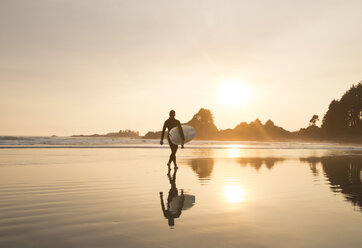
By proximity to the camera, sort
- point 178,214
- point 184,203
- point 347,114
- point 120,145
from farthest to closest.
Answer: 1. point 347,114
2. point 120,145
3. point 184,203
4. point 178,214

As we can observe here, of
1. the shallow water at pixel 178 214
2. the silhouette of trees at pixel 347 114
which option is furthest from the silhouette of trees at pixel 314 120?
the shallow water at pixel 178 214

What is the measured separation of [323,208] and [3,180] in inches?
372

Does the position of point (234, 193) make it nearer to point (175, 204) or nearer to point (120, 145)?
point (175, 204)

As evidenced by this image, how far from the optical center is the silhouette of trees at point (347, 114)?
7831cm

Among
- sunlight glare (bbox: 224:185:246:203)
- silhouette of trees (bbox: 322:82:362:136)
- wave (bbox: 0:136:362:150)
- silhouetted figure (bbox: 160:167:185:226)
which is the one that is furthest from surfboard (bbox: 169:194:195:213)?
silhouette of trees (bbox: 322:82:362:136)

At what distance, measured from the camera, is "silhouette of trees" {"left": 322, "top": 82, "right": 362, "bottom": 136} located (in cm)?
7831

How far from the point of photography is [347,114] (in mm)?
80312

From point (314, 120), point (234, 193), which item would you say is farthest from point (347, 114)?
point (234, 193)

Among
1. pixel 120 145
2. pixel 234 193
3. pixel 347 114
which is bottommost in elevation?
pixel 234 193

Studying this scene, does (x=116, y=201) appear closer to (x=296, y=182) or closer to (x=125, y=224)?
(x=125, y=224)

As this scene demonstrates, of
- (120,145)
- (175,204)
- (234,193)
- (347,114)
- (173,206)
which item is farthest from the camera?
(347,114)

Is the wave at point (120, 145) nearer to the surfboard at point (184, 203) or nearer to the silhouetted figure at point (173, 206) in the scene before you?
the silhouetted figure at point (173, 206)

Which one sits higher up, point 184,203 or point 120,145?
point 120,145

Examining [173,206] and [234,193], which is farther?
[234,193]
